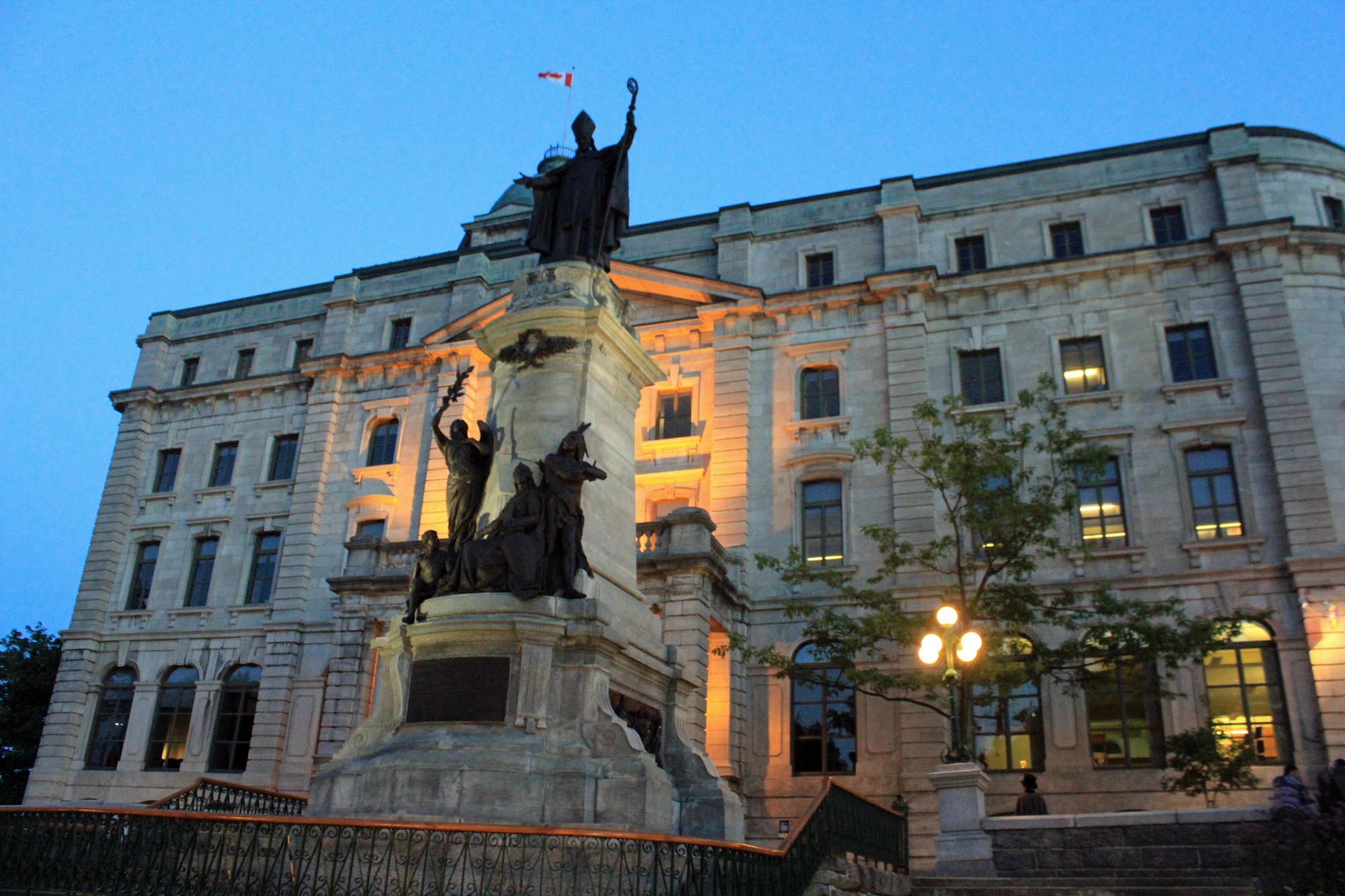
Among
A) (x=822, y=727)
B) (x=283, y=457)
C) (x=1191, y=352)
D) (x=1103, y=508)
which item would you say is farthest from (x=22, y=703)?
(x=1191, y=352)

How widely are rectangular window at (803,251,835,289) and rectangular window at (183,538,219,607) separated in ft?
68.0

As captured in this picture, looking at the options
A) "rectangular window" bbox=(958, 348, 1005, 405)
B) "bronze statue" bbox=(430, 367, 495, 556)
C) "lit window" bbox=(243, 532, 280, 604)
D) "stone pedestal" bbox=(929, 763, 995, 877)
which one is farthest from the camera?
"lit window" bbox=(243, 532, 280, 604)

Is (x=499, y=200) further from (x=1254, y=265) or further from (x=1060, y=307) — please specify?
(x=1254, y=265)

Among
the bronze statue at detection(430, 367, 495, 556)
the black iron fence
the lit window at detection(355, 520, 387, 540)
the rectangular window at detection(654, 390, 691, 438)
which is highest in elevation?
the rectangular window at detection(654, 390, 691, 438)

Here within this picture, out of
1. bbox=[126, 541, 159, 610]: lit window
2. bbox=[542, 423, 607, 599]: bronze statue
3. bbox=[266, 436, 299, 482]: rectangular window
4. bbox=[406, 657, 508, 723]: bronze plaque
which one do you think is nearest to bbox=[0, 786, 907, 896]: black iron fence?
bbox=[406, 657, 508, 723]: bronze plaque

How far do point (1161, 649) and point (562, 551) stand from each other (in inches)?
546

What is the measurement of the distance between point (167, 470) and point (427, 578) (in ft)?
96.6

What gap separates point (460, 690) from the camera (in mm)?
11031

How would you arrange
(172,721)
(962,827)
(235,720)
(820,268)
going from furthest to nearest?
(172,721) < (235,720) < (820,268) < (962,827)

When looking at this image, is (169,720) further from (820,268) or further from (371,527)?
(820,268)

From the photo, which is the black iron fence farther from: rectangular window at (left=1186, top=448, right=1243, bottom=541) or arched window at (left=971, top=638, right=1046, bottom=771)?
rectangular window at (left=1186, top=448, right=1243, bottom=541)

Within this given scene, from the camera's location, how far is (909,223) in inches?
1185

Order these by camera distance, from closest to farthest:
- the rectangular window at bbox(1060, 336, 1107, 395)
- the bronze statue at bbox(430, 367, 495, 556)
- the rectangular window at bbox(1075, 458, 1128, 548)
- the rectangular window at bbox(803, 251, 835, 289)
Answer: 1. the bronze statue at bbox(430, 367, 495, 556)
2. the rectangular window at bbox(1075, 458, 1128, 548)
3. the rectangular window at bbox(1060, 336, 1107, 395)
4. the rectangular window at bbox(803, 251, 835, 289)

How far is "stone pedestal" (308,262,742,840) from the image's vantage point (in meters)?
10.3
